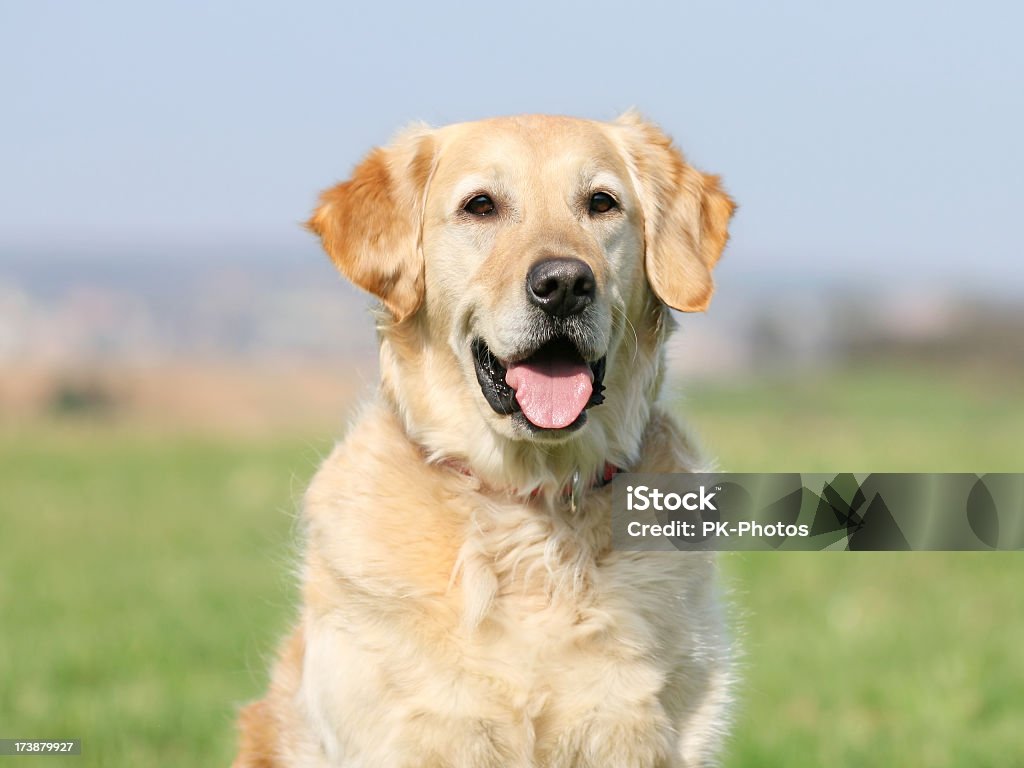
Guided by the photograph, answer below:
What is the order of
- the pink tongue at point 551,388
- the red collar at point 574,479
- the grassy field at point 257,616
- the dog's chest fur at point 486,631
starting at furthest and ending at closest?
1. the grassy field at point 257,616
2. the red collar at point 574,479
3. the pink tongue at point 551,388
4. the dog's chest fur at point 486,631

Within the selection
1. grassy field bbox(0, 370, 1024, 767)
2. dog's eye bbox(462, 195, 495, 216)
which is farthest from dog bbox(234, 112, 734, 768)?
grassy field bbox(0, 370, 1024, 767)

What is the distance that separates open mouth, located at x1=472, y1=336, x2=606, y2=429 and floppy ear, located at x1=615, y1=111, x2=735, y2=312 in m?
0.42

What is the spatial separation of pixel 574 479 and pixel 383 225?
1015 millimetres

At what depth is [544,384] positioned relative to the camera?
401 cm

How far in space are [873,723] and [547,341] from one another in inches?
131

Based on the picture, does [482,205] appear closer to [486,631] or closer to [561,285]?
[561,285]

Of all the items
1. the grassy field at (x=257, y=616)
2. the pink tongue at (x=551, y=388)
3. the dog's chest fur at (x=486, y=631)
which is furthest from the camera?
the grassy field at (x=257, y=616)

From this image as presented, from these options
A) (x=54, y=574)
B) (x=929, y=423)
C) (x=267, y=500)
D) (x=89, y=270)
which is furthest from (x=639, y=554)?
(x=89, y=270)

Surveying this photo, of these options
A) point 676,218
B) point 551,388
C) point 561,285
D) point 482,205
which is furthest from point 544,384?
point 676,218

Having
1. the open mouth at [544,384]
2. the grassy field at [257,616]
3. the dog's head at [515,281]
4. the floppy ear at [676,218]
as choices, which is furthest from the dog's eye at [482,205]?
the grassy field at [257,616]

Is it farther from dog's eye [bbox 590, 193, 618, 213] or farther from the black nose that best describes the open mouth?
dog's eye [bbox 590, 193, 618, 213]

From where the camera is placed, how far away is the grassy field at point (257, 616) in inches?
229

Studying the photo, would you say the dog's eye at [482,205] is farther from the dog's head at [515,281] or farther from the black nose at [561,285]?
the black nose at [561,285]

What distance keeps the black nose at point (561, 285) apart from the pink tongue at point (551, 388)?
209 mm
